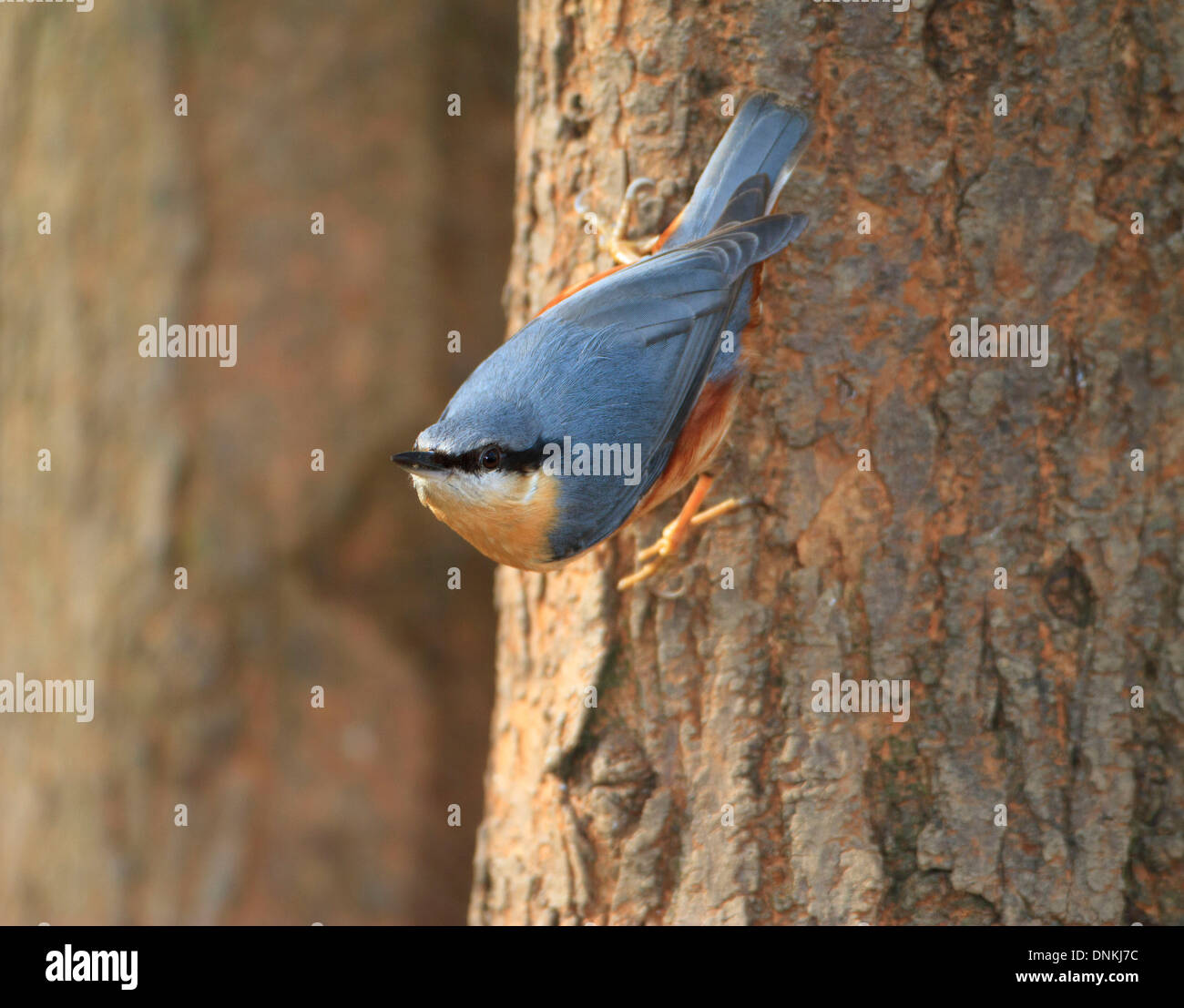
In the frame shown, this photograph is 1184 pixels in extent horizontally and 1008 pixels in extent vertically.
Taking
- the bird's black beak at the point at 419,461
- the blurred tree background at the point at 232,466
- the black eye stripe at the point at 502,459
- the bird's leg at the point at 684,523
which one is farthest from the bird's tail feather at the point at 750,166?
the blurred tree background at the point at 232,466

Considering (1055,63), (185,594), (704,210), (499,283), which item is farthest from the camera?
(499,283)

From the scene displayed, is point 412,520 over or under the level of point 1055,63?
under

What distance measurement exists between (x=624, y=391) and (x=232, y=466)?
7.23ft

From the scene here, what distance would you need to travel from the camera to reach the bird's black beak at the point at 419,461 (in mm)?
2086

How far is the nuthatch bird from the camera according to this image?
87.0 inches

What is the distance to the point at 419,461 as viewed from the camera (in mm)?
2102

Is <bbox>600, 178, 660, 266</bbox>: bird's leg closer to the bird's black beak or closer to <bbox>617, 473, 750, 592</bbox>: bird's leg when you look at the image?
<bbox>617, 473, 750, 592</bbox>: bird's leg

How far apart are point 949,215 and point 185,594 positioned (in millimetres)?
2919

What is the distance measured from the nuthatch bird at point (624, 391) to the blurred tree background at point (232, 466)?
189cm

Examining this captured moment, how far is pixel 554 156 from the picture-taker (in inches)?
109

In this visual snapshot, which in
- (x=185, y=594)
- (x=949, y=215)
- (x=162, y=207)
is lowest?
(x=185, y=594)
